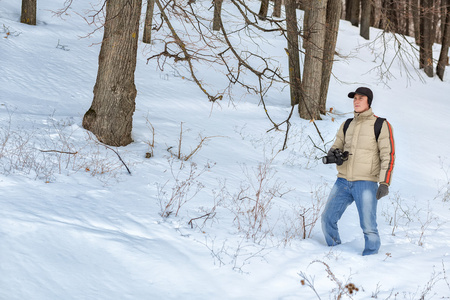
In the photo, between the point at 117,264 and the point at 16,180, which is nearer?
the point at 117,264

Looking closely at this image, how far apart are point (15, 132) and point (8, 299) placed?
170 inches

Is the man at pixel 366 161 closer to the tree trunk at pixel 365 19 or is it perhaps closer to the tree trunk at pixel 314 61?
the tree trunk at pixel 314 61

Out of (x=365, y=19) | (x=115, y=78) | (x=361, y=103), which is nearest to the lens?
(x=361, y=103)

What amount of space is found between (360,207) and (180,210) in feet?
6.76

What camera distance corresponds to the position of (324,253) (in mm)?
4742

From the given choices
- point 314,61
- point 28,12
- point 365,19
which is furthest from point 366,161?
point 365,19

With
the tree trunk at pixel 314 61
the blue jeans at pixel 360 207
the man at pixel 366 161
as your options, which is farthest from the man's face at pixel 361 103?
the tree trunk at pixel 314 61

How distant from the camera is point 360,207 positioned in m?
4.70

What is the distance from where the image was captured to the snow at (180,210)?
364 centimetres

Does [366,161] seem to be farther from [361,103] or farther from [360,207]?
[361,103]

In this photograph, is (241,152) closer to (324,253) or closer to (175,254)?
(324,253)

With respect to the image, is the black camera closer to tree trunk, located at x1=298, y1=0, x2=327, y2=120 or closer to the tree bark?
tree trunk, located at x1=298, y1=0, x2=327, y2=120

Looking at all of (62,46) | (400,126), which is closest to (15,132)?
(62,46)

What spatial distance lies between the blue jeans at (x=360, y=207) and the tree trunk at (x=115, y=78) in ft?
13.2
